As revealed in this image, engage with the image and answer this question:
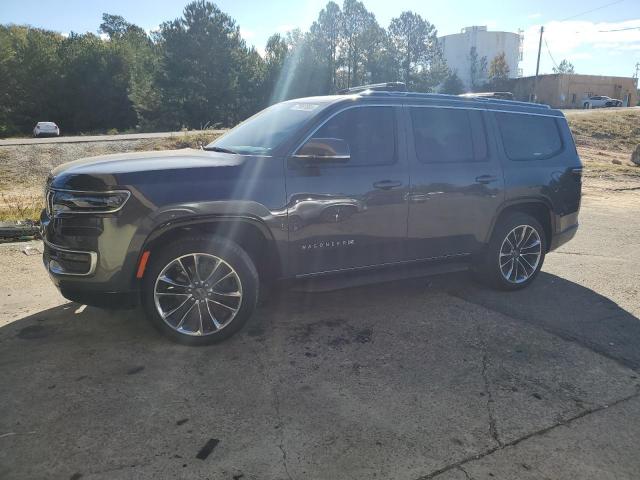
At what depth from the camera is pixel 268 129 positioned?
458 centimetres

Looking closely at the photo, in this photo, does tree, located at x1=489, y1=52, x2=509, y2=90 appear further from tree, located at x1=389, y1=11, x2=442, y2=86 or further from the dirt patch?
the dirt patch

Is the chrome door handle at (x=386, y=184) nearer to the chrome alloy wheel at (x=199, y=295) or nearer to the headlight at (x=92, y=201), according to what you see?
the chrome alloy wheel at (x=199, y=295)

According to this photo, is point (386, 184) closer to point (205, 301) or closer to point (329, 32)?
point (205, 301)

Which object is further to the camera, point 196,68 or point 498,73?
point 498,73

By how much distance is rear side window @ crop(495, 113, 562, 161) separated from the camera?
5254 mm

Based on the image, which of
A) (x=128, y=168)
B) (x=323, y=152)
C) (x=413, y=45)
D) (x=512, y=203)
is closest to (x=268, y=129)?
(x=323, y=152)

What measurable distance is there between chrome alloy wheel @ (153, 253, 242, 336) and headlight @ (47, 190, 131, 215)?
0.61 m

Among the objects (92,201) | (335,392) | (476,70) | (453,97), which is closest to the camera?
(335,392)

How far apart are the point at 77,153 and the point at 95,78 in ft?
153

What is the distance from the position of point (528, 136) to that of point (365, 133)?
6.75ft

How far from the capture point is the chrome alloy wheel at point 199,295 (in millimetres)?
3848

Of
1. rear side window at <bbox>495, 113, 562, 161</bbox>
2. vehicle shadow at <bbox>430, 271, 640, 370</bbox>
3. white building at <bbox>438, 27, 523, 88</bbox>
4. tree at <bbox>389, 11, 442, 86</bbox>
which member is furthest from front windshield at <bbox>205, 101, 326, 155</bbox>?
white building at <bbox>438, 27, 523, 88</bbox>

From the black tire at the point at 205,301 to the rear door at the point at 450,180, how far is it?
1552mm

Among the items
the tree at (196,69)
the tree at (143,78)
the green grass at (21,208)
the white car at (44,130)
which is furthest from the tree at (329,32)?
the green grass at (21,208)
